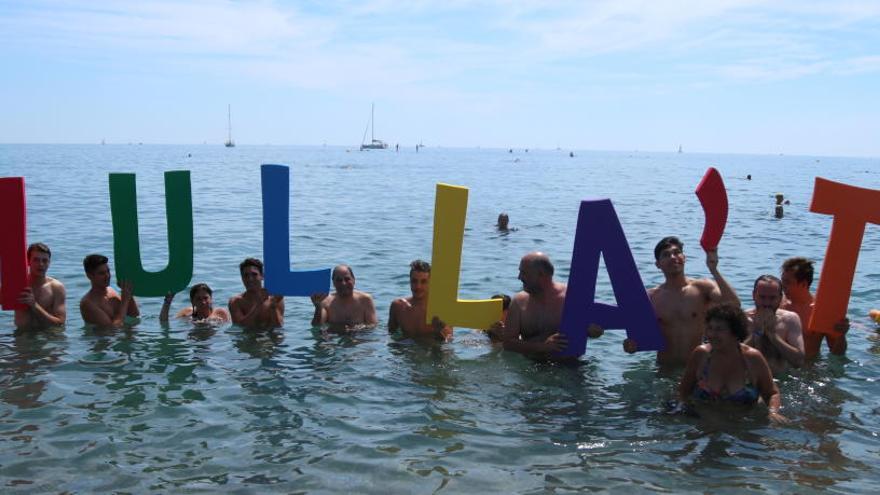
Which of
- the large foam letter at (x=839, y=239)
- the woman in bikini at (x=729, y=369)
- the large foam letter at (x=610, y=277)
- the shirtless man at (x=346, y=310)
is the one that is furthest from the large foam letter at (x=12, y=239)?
the large foam letter at (x=839, y=239)

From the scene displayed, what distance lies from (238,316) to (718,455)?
259 inches

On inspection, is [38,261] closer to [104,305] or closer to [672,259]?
[104,305]

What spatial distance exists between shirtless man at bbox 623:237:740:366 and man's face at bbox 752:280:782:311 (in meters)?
0.42

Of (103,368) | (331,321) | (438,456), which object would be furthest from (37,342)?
(438,456)

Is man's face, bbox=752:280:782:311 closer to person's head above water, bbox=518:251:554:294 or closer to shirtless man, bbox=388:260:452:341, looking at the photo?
person's head above water, bbox=518:251:554:294

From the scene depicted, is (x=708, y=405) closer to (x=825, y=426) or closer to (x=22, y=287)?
(x=825, y=426)

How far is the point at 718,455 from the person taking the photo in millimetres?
6844

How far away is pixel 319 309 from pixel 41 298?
11.5ft

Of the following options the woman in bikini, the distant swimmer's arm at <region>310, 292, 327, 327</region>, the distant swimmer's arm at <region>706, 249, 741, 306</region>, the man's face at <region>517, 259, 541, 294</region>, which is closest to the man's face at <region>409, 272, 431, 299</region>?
the distant swimmer's arm at <region>310, 292, 327, 327</region>

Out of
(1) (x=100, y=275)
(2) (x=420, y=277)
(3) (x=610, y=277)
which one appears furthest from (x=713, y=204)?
(1) (x=100, y=275)

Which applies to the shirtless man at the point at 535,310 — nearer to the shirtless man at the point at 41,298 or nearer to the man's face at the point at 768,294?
the man's face at the point at 768,294

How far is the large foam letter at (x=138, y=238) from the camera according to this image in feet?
32.1

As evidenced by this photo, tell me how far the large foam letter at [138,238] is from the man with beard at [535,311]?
13.3 feet

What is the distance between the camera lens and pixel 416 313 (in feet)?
34.4
